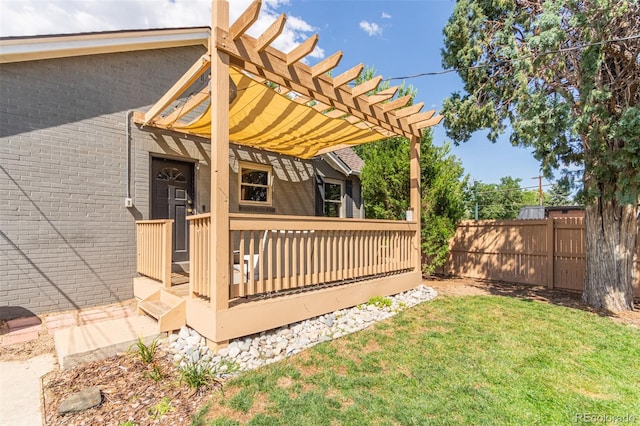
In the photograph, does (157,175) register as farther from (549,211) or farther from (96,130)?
(549,211)

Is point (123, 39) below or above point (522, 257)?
above

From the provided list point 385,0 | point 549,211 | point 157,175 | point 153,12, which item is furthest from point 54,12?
point 549,211

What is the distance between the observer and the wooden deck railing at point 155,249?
4.55 m

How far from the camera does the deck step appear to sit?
4.15 metres

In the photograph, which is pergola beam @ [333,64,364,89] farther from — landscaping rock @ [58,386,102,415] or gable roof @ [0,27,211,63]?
landscaping rock @ [58,386,102,415]

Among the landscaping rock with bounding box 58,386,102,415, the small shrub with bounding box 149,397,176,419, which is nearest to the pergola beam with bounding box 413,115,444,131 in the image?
the small shrub with bounding box 149,397,176,419

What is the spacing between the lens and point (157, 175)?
6203 millimetres

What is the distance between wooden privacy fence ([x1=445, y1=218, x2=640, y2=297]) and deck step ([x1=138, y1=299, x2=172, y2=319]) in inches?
294

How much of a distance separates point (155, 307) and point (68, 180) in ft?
8.56

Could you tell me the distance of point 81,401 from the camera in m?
2.64

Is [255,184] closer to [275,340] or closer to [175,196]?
[175,196]

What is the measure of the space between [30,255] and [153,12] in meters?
6.58

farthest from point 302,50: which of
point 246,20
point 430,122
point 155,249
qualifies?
point 155,249

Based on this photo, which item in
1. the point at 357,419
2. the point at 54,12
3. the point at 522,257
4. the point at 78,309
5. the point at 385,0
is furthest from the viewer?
the point at 385,0
